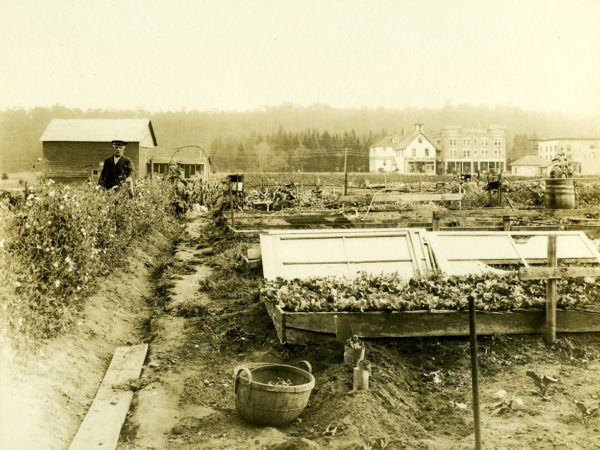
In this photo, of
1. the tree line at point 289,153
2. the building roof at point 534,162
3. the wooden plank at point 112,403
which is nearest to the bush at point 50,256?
the wooden plank at point 112,403

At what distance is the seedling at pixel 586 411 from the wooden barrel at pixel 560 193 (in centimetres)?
1345

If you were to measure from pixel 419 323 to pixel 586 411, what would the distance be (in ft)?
5.72

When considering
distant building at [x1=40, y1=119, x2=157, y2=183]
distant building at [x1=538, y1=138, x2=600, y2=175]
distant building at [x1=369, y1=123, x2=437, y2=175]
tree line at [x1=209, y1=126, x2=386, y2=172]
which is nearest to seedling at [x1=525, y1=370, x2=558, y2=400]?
distant building at [x1=40, y1=119, x2=157, y2=183]

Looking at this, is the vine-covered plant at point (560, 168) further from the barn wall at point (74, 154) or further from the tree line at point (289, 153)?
the tree line at point (289, 153)

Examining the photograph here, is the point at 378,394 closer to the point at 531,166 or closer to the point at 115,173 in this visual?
the point at 115,173

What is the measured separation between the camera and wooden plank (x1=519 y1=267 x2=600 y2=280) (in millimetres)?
5568

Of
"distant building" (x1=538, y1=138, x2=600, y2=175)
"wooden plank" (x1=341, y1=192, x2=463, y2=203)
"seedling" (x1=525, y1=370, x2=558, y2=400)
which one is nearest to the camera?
"seedling" (x1=525, y1=370, x2=558, y2=400)

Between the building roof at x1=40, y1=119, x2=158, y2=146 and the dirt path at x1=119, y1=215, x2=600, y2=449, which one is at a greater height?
the building roof at x1=40, y1=119, x2=158, y2=146

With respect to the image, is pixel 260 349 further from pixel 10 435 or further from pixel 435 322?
pixel 10 435

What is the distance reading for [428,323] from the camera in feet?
19.0

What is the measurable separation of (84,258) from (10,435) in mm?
3239

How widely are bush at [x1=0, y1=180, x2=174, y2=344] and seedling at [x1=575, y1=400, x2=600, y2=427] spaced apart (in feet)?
15.0

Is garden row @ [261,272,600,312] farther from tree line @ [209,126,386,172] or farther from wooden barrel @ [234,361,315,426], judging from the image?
tree line @ [209,126,386,172]

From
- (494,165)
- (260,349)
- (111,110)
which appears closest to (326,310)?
(260,349)
